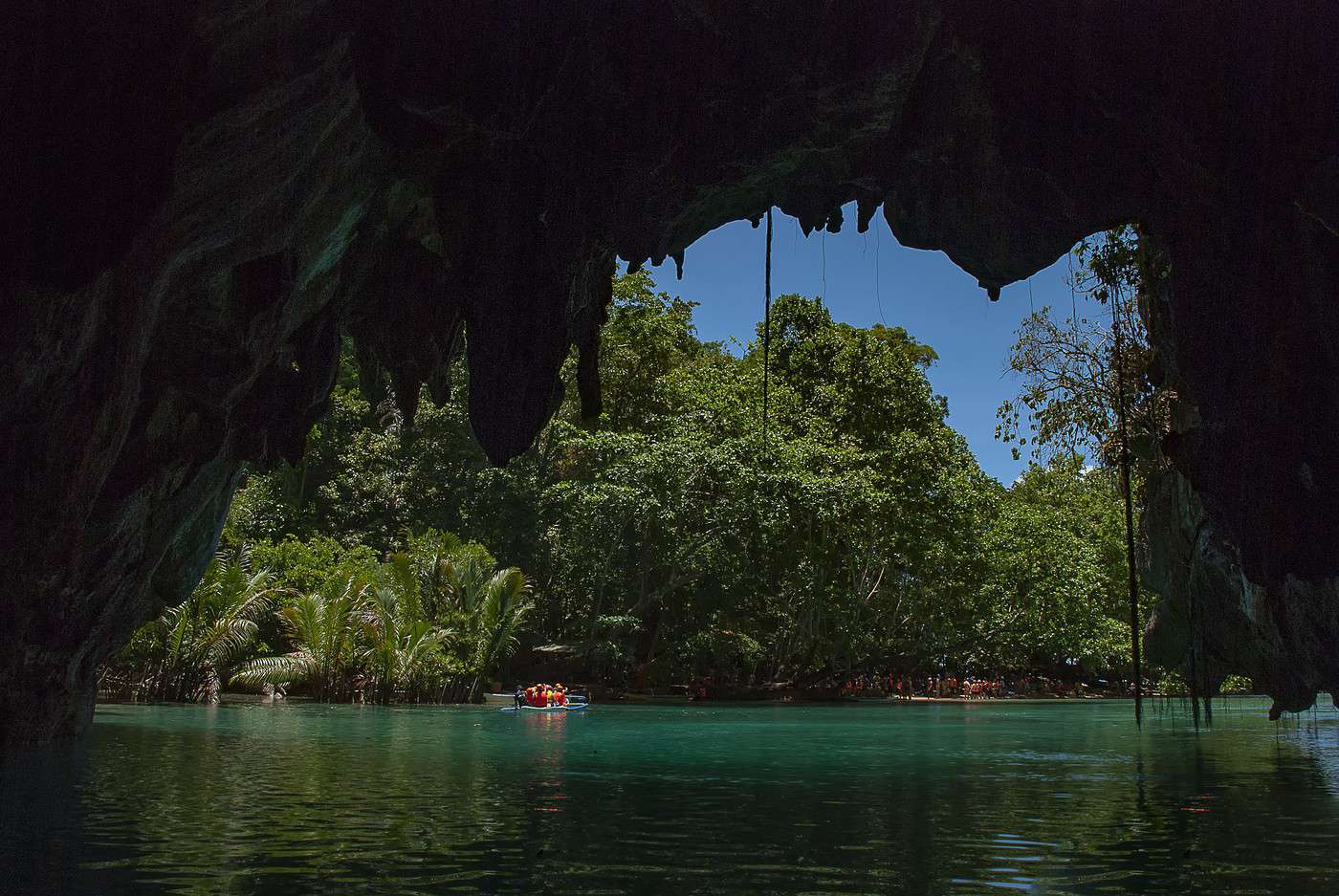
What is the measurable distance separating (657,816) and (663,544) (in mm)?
26586

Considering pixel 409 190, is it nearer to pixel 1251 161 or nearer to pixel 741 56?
pixel 741 56

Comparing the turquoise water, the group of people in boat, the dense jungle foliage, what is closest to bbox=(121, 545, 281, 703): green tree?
the dense jungle foliage

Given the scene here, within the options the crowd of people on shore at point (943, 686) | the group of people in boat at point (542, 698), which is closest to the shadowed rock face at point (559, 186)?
the group of people in boat at point (542, 698)

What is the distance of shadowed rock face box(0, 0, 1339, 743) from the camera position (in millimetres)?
8922

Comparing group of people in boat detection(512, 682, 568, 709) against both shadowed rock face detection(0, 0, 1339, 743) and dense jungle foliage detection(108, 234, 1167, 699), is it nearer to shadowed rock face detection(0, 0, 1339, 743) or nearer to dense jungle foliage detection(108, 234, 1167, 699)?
dense jungle foliage detection(108, 234, 1167, 699)

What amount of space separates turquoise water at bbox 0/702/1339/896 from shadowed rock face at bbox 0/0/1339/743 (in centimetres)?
264

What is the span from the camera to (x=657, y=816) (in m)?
9.48

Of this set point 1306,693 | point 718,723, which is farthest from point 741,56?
point 718,723

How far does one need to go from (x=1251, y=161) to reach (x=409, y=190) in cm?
870

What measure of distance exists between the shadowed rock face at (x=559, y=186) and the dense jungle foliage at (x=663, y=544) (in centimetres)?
1820

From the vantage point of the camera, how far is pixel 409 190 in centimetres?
1272

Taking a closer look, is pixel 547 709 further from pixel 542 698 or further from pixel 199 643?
pixel 199 643

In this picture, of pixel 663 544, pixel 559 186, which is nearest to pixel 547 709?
pixel 663 544

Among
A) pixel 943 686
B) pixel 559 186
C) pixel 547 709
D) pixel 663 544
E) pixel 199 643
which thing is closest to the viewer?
pixel 559 186
